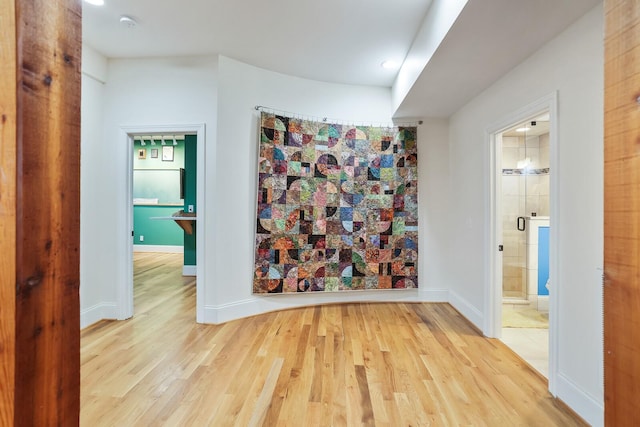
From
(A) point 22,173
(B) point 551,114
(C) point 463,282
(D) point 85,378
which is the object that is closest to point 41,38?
(A) point 22,173

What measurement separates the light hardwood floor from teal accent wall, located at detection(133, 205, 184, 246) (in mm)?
4294

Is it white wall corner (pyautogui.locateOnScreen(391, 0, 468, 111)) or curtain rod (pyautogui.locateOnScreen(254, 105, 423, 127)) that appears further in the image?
curtain rod (pyautogui.locateOnScreen(254, 105, 423, 127))

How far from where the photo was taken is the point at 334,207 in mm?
3504

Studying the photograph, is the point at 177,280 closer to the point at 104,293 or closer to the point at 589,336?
the point at 104,293

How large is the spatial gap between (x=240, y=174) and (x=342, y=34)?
1.61 meters

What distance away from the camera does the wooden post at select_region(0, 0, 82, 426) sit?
1.79 feet

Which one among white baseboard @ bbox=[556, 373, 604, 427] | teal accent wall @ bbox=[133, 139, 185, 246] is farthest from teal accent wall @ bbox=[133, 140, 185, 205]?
white baseboard @ bbox=[556, 373, 604, 427]

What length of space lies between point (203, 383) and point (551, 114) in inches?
114

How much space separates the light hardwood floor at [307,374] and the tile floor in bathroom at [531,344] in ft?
0.30

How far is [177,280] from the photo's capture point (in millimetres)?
4699

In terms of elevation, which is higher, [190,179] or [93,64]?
[93,64]

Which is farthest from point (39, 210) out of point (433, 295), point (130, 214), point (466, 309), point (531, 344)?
point (433, 295)

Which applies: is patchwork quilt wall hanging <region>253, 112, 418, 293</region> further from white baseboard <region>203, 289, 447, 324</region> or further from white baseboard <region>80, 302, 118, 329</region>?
white baseboard <region>80, 302, 118, 329</region>

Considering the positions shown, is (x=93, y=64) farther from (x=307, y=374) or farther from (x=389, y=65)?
(x=307, y=374)
